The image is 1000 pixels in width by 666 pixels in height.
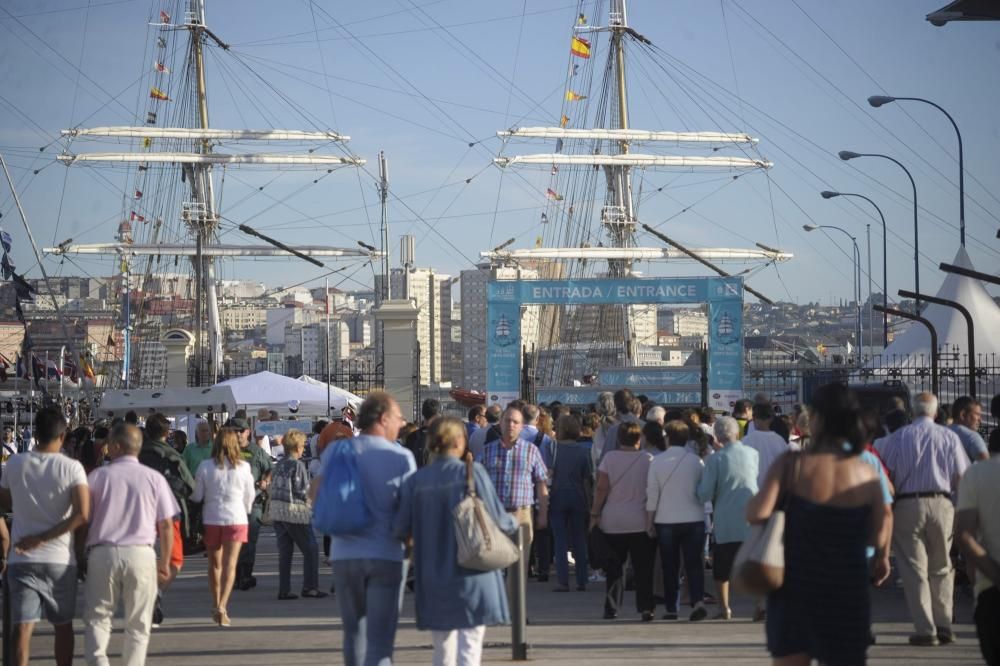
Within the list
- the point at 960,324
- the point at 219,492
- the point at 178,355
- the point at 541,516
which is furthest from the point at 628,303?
the point at 541,516

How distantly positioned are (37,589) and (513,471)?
431 cm

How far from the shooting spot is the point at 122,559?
893 cm

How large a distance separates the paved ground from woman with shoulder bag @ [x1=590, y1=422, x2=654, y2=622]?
380 millimetres

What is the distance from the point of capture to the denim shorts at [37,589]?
8888 mm

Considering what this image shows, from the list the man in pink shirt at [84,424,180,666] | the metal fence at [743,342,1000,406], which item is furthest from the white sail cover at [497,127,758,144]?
the man in pink shirt at [84,424,180,666]

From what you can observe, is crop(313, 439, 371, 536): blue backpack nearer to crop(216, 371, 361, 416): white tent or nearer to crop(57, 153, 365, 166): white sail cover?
crop(216, 371, 361, 416): white tent

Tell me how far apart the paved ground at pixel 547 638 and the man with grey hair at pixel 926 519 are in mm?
266

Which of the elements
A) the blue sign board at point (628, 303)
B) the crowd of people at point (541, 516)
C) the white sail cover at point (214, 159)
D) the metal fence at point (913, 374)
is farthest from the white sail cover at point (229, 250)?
the crowd of people at point (541, 516)

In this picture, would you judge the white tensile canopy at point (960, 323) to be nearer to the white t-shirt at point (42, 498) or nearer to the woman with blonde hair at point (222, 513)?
the woman with blonde hair at point (222, 513)

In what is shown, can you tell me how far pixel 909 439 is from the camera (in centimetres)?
1093

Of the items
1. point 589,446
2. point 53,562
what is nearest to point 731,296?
point 589,446

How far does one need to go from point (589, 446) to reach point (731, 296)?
14179mm

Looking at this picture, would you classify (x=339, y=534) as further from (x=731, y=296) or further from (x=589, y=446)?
(x=731, y=296)

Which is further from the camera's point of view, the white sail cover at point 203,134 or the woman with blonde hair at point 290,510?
the white sail cover at point 203,134
